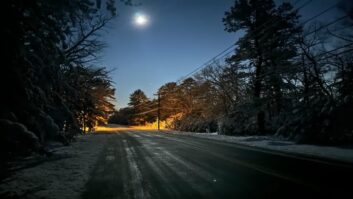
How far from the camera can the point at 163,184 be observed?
25.8 ft

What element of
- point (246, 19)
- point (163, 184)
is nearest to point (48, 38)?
point (163, 184)

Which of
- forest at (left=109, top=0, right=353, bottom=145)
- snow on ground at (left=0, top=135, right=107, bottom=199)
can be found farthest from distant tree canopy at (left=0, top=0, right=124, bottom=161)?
forest at (left=109, top=0, right=353, bottom=145)

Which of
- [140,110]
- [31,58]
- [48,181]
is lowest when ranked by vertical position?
[48,181]

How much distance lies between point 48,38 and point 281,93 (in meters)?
23.9

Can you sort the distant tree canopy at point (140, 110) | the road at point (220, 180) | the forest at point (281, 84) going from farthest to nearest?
the distant tree canopy at point (140, 110) < the forest at point (281, 84) < the road at point (220, 180)

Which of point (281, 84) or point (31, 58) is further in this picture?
point (281, 84)

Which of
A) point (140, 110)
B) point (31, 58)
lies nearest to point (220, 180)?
point (31, 58)

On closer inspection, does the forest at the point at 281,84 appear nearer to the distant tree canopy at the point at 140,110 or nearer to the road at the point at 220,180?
the road at the point at 220,180

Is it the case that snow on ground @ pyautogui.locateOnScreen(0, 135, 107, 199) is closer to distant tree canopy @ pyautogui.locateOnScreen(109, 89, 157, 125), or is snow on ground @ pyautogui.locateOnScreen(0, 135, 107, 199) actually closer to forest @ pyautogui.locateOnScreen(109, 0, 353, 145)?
forest @ pyautogui.locateOnScreen(109, 0, 353, 145)

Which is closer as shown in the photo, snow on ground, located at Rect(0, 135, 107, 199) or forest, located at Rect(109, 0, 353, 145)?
snow on ground, located at Rect(0, 135, 107, 199)

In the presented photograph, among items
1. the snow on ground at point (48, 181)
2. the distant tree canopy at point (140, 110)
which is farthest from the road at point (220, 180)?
the distant tree canopy at point (140, 110)

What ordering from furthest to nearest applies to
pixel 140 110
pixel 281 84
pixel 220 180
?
1. pixel 140 110
2. pixel 281 84
3. pixel 220 180

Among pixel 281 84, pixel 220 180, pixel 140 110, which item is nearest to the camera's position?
pixel 220 180

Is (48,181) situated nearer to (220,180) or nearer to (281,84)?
(220,180)
